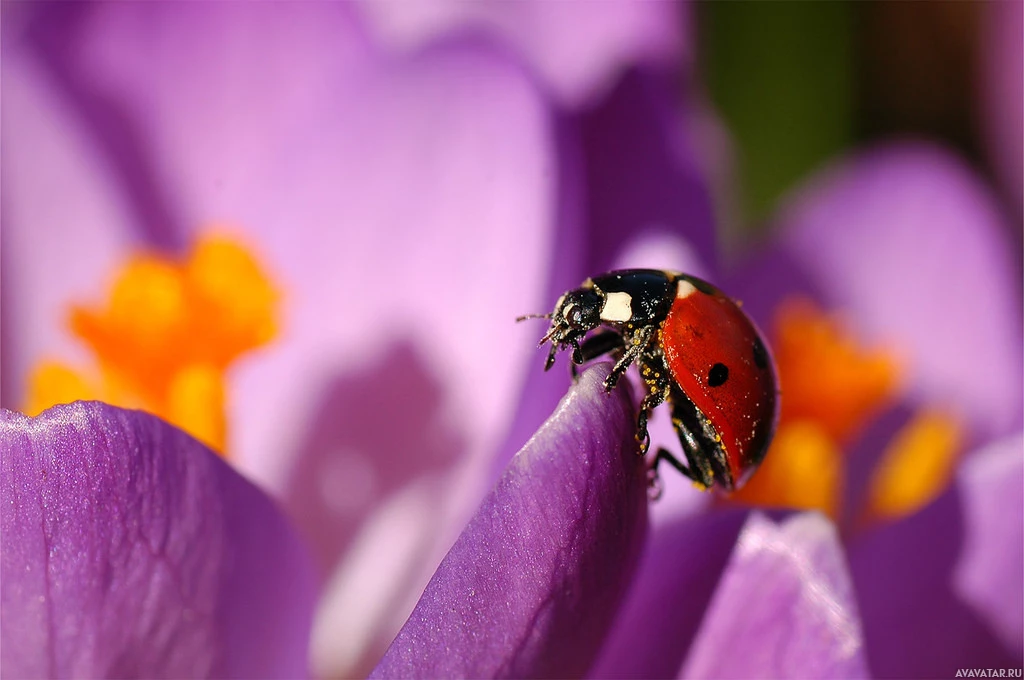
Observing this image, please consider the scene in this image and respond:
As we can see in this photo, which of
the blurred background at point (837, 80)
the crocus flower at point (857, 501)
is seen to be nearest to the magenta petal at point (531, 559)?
the crocus flower at point (857, 501)

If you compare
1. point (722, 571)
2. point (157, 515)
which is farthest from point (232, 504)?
point (722, 571)

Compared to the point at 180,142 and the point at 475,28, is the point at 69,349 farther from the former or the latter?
the point at 475,28

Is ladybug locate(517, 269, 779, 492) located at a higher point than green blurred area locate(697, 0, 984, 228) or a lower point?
higher

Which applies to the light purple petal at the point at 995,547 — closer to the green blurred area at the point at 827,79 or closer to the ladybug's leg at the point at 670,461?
the ladybug's leg at the point at 670,461

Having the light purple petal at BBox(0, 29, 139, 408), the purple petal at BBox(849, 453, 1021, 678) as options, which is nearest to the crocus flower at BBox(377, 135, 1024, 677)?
the purple petal at BBox(849, 453, 1021, 678)

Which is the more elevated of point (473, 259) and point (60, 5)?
point (60, 5)

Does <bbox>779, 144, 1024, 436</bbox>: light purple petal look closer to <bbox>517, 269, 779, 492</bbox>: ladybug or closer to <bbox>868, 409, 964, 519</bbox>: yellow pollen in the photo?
<bbox>868, 409, 964, 519</bbox>: yellow pollen

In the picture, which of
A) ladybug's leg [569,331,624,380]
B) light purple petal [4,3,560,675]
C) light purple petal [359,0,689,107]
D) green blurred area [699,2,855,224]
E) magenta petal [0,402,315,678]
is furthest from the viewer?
green blurred area [699,2,855,224]
